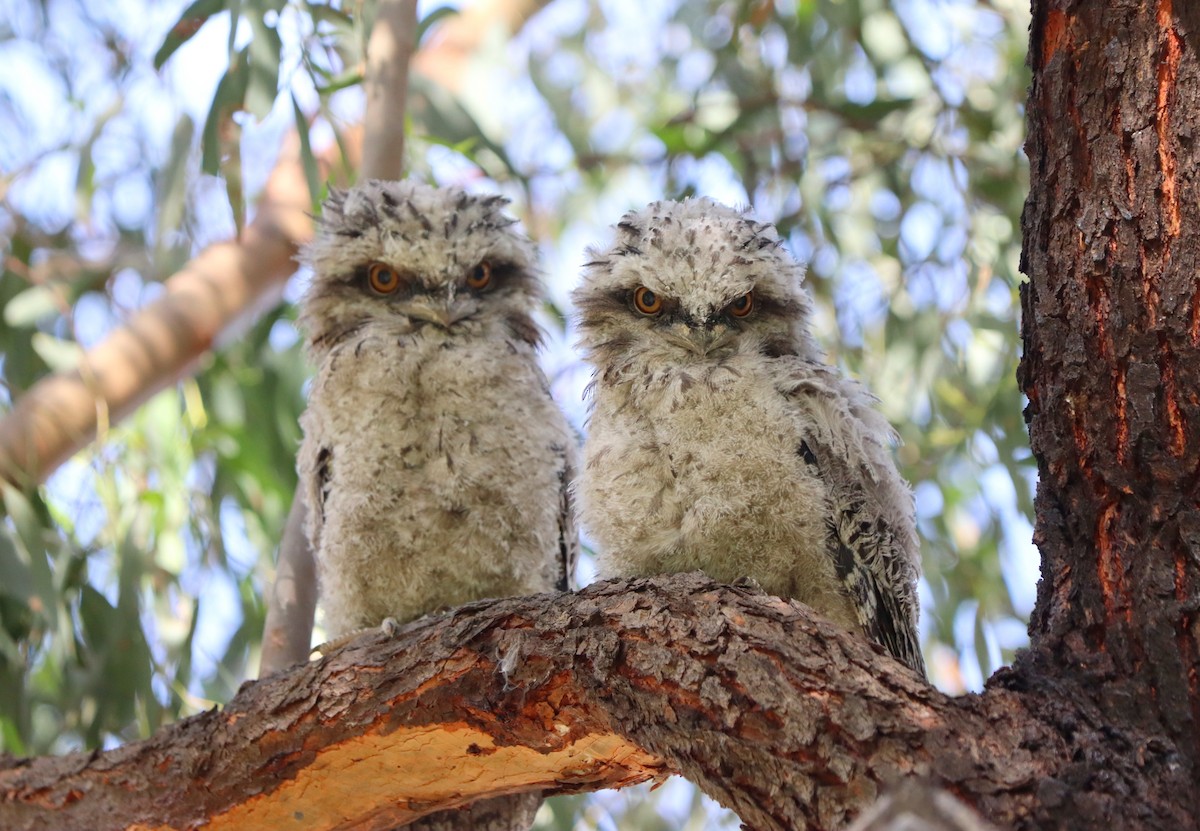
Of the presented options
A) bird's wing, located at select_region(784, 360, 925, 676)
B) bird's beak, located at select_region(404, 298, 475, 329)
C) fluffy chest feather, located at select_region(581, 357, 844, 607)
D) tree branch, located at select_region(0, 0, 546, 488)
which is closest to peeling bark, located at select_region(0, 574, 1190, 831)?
fluffy chest feather, located at select_region(581, 357, 844, 607)

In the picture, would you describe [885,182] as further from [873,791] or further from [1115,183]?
[873,791]

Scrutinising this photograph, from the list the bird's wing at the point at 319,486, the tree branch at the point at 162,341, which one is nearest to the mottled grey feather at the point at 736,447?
the bird's wing at the point at 319,486

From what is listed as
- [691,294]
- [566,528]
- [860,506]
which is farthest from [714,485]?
[566,528]

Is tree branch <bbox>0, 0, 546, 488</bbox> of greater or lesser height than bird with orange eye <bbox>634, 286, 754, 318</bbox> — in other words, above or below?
above

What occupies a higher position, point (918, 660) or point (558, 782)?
point (918, 660)

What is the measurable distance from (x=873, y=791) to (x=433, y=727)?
86 centimetres

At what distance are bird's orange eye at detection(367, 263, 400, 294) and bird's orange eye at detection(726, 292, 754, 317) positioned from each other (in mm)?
930

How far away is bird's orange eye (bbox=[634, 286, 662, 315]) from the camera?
8.61 feet

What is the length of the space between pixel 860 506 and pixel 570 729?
68 cm

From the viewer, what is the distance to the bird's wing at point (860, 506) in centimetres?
244

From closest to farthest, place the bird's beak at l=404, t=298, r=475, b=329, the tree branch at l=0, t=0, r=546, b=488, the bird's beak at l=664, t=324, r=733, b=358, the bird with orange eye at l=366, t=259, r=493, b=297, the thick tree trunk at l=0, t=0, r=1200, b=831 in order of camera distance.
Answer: the thick tree trunk at l=0, t=0, r=1200, b=831, the bird's beak at l=664, t=324, r=733, b=358, the bird's beak at l=404, t=298, r=475, b=329, the bird with orange eye at l=366, t=259, r=493, b=297, the tree branch at l=0, t=0, r=546, b=488

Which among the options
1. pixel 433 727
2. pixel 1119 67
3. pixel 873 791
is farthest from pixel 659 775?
pixel 1119 67

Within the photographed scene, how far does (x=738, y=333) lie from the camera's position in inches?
102

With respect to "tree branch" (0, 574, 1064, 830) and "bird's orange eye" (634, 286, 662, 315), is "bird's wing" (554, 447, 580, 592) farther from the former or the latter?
"tree branch" (0, 574, 1064, 830)
